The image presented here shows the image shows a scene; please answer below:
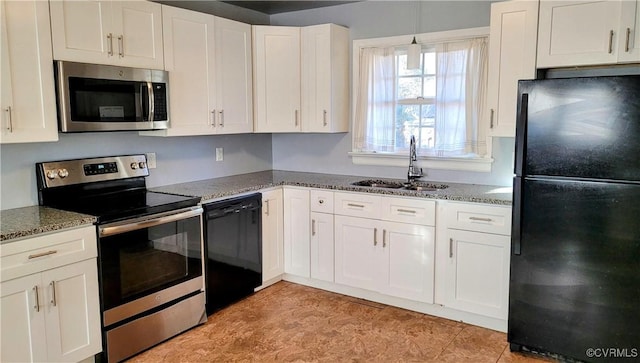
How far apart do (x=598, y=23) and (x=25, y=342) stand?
3478 mm

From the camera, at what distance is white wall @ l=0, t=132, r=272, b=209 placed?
9.00 ft

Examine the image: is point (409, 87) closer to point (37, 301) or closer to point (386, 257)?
point (386, 257)

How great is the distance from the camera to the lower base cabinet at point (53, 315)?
2.24 m

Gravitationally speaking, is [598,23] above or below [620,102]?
above

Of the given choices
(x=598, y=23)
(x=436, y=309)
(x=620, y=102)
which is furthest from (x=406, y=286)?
(x=598, y=23)

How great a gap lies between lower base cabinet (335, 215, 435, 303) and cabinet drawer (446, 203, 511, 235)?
0.19m

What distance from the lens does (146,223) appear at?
275cm

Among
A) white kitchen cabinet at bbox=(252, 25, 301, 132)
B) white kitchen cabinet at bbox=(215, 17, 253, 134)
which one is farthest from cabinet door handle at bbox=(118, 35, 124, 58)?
white kitchen cabinet at bbox=(252, 25, 301, 132)

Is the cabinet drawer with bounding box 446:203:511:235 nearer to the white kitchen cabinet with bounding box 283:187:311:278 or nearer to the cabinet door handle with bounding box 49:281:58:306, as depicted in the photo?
the white kitchen cabinet with bounding box 283:187:311:278

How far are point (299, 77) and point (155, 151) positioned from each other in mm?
1339

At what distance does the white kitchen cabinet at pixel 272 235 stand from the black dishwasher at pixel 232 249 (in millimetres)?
62

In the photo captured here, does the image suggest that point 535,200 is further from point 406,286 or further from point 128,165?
point 128,165

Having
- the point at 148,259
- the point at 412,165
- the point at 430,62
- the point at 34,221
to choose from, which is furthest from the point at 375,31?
the point at 34,221

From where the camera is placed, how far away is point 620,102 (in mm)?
2377
